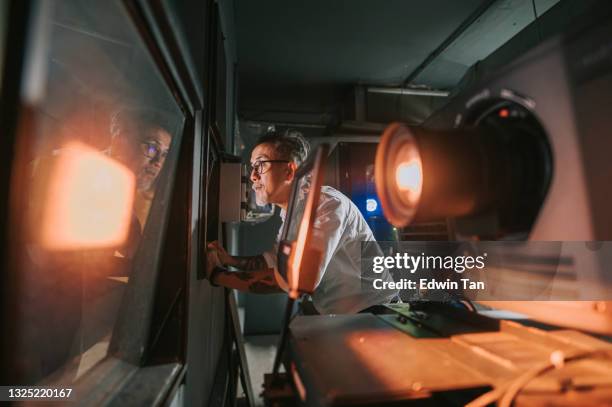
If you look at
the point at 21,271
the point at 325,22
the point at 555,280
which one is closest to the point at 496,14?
the point at 325,22

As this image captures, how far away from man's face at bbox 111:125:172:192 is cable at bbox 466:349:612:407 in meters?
0.77

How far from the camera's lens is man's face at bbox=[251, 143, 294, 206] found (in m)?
1.22

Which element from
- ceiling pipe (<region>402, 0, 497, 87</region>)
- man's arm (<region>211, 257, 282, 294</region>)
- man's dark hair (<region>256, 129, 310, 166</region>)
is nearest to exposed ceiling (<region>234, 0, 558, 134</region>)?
ceiling pipe (<region>402, 0, 497, 87</region>)

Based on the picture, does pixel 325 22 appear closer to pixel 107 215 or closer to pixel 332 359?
pixel 107 215

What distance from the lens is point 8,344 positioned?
0.27 metres

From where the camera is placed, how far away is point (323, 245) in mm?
997

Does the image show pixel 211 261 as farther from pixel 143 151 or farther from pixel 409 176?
pixel 409 176

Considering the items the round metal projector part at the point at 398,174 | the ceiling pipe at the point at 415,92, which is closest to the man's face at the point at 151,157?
the round metal projector part at the point at 398,174

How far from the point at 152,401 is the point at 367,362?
1.37ft

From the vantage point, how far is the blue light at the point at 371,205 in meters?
2.41

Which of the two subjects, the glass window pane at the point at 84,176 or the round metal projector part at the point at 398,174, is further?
the round metal projector part at the point at 398,174

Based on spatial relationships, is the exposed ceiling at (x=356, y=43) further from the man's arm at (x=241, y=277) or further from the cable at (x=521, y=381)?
the cable at (x=521, y=381)

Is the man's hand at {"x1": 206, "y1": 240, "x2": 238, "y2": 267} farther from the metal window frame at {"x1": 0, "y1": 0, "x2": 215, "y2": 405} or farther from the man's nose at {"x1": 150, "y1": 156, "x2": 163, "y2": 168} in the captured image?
the man's nose at {"x1": 150, "y1": 156, "x2": 163, "y2": 168}

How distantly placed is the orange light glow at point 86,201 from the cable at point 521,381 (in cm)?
58
